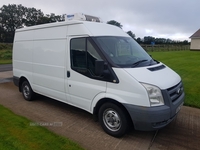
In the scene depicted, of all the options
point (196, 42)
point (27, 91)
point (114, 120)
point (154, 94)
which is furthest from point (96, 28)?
point (196, 42)

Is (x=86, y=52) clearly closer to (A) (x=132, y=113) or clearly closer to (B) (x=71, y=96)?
(B) (x=71, y=96)

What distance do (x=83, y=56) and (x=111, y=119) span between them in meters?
1.54

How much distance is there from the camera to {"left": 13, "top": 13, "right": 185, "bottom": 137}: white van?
3.29 m

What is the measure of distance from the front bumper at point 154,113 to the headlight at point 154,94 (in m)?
0.08

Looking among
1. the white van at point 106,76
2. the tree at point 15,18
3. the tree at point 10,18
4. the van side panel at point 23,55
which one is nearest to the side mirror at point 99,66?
the white van at point 106,76

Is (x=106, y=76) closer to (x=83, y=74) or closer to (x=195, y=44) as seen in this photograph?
(x=83, y=74)

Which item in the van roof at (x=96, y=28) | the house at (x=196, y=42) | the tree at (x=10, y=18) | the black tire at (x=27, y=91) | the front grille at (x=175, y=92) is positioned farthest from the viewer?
the tree at (x=10, y=18)

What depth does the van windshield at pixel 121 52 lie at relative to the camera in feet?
12.3

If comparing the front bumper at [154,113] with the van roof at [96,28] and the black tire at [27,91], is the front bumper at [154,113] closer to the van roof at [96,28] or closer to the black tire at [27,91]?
the van roof at [96,28]

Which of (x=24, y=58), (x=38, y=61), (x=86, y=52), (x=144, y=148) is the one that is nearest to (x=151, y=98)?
(x=144, y=148)

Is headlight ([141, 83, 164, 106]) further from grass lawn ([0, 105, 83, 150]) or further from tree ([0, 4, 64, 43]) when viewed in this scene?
tree ([0, 4, 64, 43])

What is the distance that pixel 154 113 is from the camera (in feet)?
10.5

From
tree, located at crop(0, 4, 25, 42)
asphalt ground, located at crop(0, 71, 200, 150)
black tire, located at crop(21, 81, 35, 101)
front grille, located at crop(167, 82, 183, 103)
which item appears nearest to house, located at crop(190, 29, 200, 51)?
asphalt ground, located at crop(0, 71, 200, 150)

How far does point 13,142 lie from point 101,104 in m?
1.91
